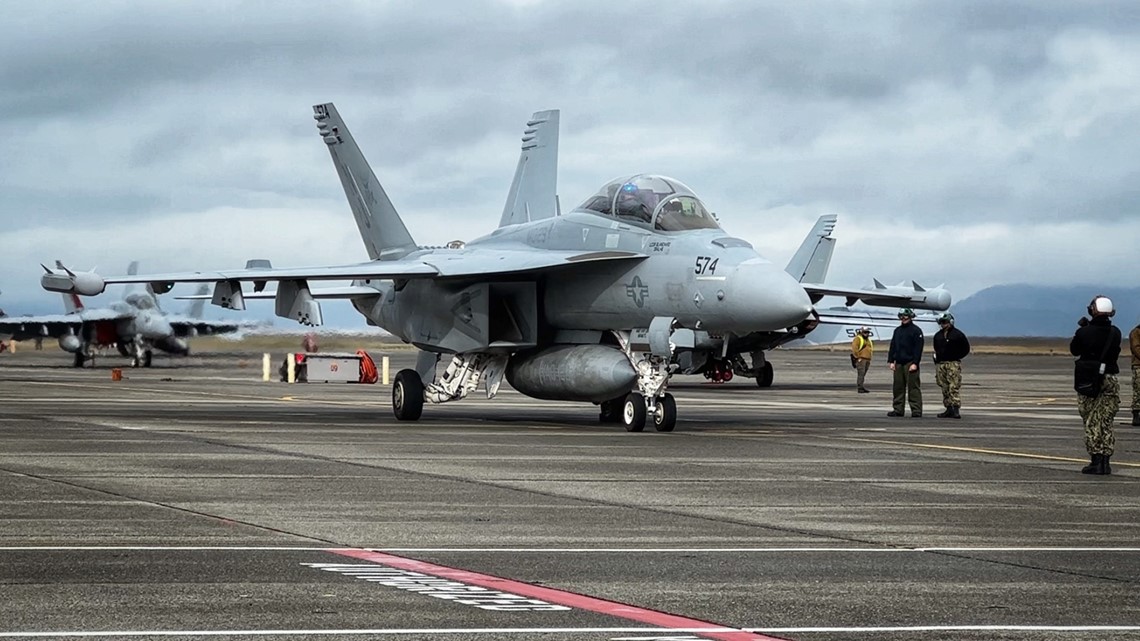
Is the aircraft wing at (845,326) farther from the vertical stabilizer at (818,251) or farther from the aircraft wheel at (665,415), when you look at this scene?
the aircraft wheel at (665,415)

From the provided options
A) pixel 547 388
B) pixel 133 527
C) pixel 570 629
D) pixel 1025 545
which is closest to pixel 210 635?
pixel 570 629

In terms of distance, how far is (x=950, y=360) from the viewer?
87.4 ft

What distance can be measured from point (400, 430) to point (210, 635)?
49.5ft

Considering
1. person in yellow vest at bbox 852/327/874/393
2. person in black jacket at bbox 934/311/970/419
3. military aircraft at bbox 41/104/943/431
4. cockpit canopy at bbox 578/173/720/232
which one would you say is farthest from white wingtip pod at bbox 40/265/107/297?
person in yellow vest at bbox 852/327/874/393

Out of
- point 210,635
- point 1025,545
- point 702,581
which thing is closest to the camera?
point 210,635

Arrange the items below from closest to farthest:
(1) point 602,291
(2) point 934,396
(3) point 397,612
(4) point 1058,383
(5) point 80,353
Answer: (3) point 397,612
(1) point 602,291
(2) point 934,396
(4) point 1058,383
(5) point 80,353

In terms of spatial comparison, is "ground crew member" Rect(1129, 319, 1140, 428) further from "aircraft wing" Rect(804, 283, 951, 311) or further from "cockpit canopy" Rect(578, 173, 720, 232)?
"cockpit canopy" Rect(578, 173, 720, 232)

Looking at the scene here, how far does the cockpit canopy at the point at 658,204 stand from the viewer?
2189 centimetres

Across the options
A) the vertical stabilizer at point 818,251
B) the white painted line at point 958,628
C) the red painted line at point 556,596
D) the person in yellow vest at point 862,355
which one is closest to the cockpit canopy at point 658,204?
the red painted line at point 556,596

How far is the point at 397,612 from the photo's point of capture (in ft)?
23.3

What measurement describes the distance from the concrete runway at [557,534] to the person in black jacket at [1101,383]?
1.22 feet

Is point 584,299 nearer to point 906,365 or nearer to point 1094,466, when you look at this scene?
point 906,365

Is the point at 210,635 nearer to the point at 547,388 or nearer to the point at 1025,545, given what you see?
the point at 1025,545

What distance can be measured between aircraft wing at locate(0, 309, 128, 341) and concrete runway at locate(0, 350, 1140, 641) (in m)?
42.0
